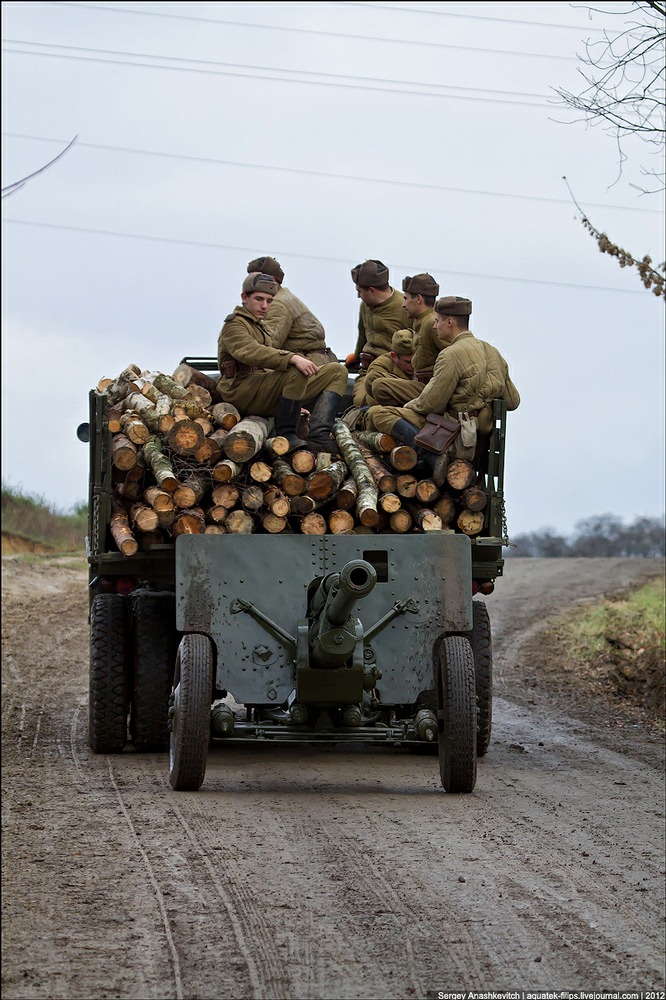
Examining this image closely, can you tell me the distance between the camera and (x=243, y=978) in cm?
539

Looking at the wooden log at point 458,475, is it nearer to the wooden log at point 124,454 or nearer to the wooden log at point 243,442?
the wooden log at point 243,442

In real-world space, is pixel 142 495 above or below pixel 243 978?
above

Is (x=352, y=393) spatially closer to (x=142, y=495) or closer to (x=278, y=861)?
(x=142, y=495)

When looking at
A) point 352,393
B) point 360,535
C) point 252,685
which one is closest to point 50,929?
point 252,685

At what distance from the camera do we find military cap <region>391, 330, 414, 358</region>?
36.7 feet

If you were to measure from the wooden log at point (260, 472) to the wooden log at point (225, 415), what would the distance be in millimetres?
527

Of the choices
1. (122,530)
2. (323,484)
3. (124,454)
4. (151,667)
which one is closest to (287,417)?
(323,484)

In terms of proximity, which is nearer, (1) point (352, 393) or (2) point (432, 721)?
(2) point (432, 721)

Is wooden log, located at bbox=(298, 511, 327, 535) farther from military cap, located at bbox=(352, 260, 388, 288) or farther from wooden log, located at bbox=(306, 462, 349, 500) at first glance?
military cap, located at bbox=(352, 260, 388, 288)

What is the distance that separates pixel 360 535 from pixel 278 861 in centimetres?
298

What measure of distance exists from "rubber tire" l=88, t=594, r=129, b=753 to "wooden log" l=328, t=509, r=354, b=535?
1.84 m

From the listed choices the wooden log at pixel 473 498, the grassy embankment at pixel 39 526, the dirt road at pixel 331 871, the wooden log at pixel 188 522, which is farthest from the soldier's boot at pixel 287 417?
the grassy embankment at pixel 39 526

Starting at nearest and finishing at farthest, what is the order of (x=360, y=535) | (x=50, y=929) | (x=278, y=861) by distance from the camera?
(x=50, y=929) → (x=278, y=861) → (x=360, y=535)

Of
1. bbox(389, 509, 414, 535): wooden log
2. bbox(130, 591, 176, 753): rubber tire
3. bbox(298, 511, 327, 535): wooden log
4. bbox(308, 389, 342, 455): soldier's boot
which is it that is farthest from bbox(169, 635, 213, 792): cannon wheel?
bbox(308, 389, 342, 455): soldier's boot
